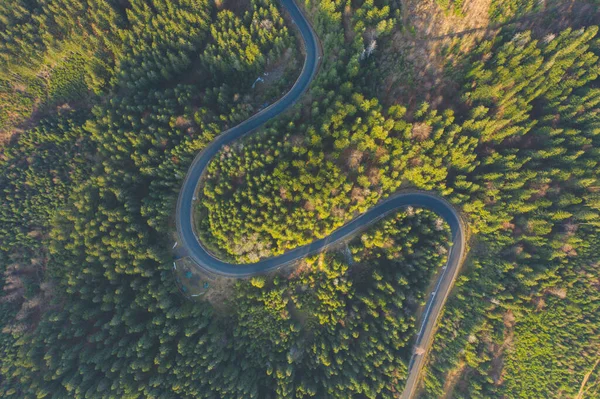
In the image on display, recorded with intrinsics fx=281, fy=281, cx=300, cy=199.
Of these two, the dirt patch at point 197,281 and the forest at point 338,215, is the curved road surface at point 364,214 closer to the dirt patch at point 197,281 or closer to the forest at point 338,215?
the forest at point 338,215

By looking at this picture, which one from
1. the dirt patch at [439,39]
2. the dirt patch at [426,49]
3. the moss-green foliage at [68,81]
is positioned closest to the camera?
the dirt patch at [426,49]

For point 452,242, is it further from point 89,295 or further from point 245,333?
point 89,295

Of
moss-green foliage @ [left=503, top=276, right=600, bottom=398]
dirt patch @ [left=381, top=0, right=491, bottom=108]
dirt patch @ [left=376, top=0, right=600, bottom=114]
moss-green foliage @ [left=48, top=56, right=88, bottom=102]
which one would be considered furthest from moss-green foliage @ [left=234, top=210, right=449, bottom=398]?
moss-green foliage @ [left=48, top=56, right=88, bottom=102]

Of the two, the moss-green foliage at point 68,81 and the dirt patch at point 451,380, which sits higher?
the moss-green foliage at point 68,81

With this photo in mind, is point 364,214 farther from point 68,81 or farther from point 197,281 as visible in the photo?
point 68,81

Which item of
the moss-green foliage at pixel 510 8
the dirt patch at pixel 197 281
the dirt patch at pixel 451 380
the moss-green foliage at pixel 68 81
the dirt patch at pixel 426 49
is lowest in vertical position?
the dirt patch at pixel 197 281

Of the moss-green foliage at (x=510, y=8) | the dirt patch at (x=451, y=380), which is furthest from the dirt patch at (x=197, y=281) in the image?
the moss-green foliage at (x=510, y=8)

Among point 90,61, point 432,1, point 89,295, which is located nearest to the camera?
point 432,1

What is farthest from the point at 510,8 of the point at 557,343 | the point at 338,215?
the point at 557,343

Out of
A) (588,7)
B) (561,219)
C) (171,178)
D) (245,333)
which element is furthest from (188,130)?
(588,7)

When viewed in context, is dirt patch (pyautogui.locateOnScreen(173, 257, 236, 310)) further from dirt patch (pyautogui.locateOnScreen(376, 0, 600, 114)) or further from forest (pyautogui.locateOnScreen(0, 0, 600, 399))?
dirt patch (pyautogui.locateOnScreen(376, 0, 600, 114))
